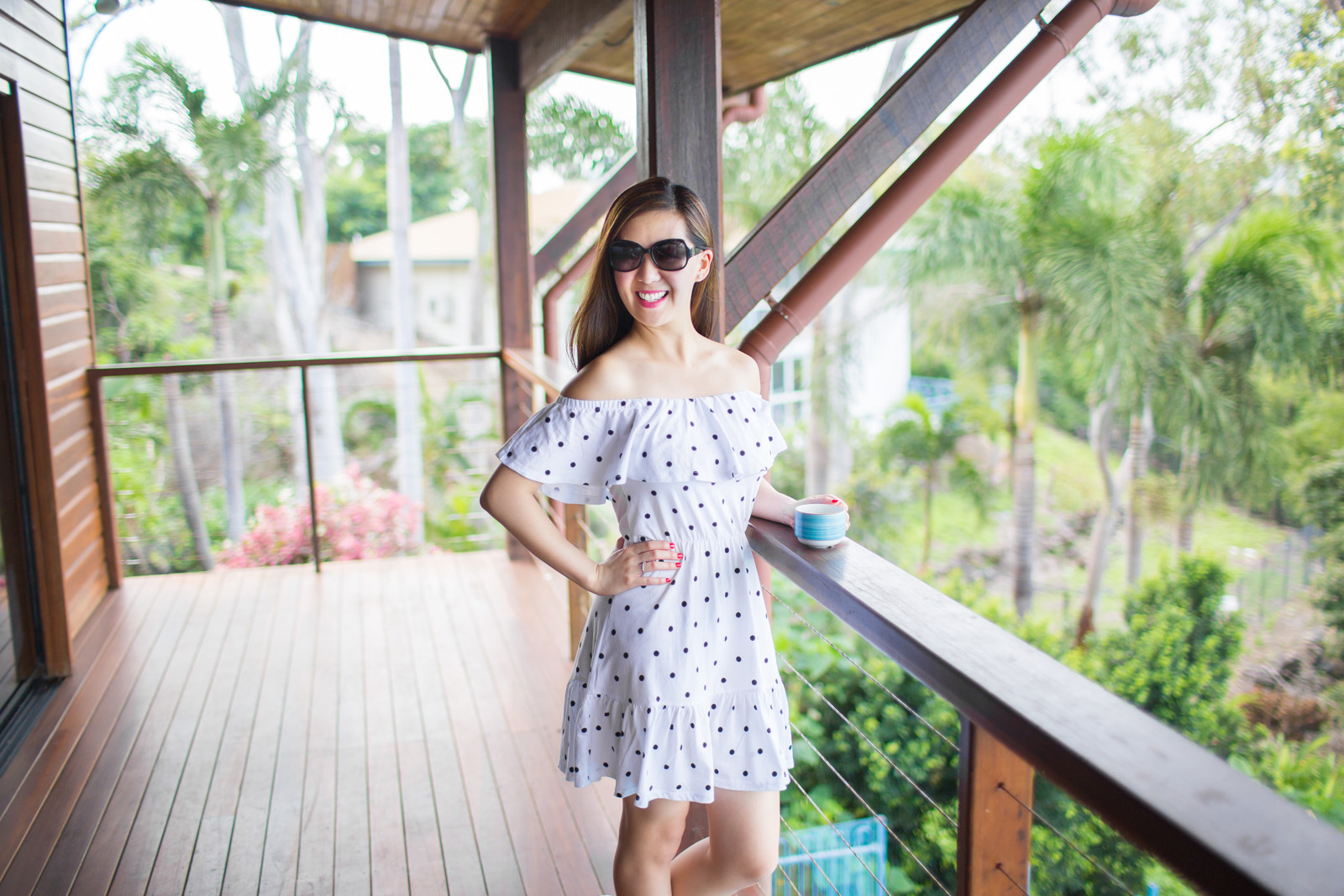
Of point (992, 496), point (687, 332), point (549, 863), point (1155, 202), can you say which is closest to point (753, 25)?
point (687, 332)

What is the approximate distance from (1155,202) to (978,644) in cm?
1371

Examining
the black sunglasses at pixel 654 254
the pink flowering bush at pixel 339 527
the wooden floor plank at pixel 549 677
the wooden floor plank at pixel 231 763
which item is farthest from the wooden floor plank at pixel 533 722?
the pink flowering bush at pixel 339 527

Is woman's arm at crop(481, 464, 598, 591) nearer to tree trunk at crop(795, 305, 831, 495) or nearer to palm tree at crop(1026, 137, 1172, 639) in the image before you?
palm tree at crop(1026, 137, 1172, 639)

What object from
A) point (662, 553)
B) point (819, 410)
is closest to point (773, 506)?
point (662, 553)

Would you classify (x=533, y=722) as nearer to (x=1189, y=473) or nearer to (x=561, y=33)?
(x=561, y=33)

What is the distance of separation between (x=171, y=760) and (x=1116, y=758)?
2800mm

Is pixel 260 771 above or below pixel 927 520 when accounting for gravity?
above

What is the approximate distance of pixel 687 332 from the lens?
1604 mm

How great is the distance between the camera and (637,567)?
58.1 inches

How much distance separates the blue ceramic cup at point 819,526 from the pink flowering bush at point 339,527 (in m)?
8.01

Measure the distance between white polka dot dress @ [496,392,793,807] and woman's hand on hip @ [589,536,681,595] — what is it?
26 mm

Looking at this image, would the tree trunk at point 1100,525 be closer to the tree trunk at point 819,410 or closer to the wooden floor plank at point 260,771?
the tree trunk at point 819,410

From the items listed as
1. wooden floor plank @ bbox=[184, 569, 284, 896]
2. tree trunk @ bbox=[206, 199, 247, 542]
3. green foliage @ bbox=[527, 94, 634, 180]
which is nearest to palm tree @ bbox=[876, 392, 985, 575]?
green foliage @ bbox=[527, 94, 634, 180]

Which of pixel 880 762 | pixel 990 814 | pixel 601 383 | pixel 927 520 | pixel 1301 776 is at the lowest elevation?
→ pixel 1301 776
